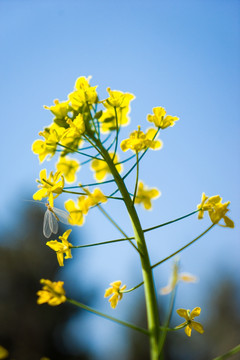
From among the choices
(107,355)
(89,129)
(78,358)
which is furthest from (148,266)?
(107,355)

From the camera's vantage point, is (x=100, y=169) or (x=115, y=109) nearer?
(x=115, y=109)

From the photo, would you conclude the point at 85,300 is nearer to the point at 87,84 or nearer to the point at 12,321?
the point at 12,321

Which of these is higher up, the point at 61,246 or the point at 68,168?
the point at 68,168

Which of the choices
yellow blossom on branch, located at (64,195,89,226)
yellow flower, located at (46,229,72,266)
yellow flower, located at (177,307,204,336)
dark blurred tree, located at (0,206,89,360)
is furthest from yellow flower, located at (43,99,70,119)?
dark blurred tree, located at (0,206,89,360)

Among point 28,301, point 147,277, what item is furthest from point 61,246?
point 28,301

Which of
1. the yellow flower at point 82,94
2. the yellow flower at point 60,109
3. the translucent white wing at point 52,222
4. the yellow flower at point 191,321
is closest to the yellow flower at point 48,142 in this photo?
the yellow flower at point 60,109

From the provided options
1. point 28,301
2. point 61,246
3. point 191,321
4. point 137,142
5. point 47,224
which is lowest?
point 28,301

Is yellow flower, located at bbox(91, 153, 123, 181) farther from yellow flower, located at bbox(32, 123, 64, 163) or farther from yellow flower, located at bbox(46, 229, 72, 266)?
yellow flower, located at bbox(46, 229, 72, 266)

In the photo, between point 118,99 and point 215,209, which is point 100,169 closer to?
point 118,99
